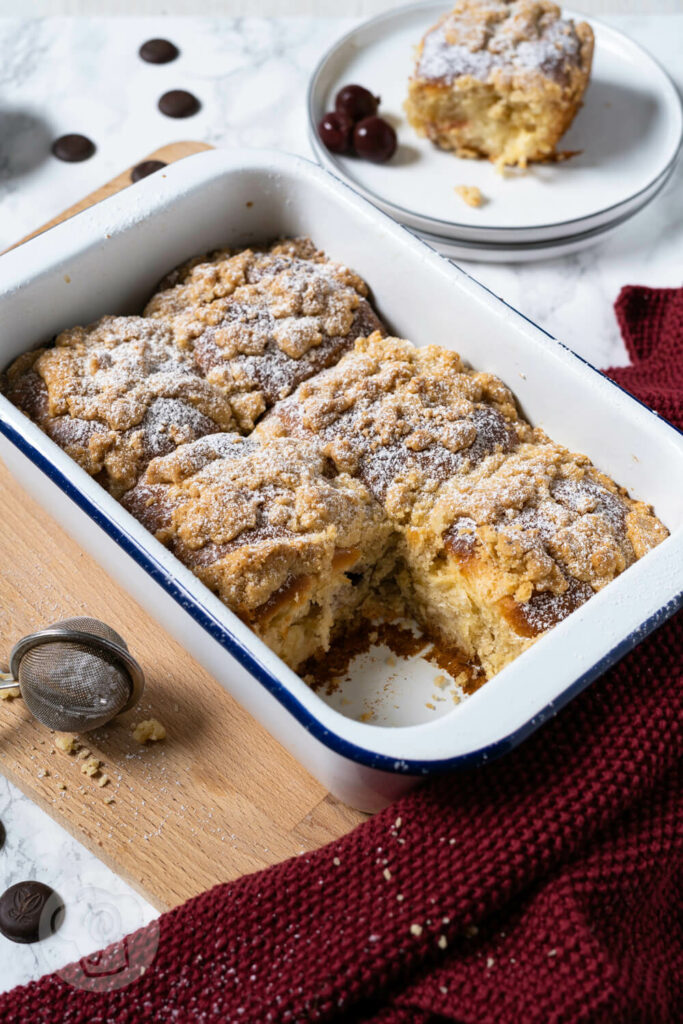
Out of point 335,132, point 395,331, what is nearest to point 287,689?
point 395,331

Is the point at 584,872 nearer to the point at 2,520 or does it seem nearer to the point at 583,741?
the point at 583,741

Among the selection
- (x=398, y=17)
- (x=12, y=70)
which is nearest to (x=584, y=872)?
(x=398, y=17)

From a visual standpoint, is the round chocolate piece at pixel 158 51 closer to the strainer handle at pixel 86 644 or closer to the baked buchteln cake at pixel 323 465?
the baked buchteln cake at pixel 323 465

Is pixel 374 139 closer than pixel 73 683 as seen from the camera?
No

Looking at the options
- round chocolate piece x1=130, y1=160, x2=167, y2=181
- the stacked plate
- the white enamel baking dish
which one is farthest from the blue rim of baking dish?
the stacked plate

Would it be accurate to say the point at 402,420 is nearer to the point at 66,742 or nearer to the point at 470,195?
the point at 66,742

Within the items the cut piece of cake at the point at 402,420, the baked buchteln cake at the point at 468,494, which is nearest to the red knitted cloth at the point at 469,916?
the baked buchteln cake at the point at 468,494
